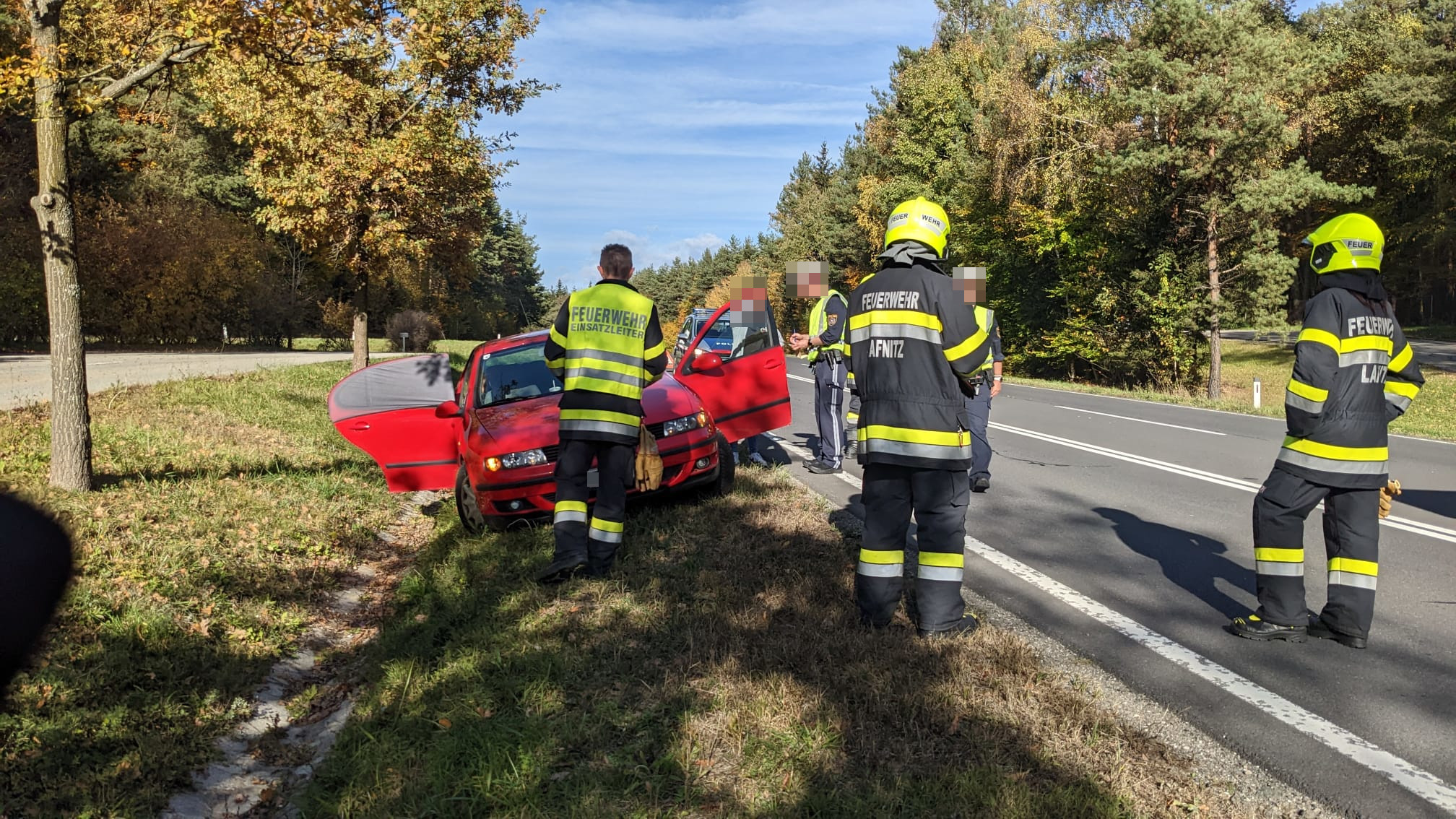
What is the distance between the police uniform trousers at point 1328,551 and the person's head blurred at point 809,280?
4.67 metres

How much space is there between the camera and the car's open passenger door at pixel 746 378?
28.2ft

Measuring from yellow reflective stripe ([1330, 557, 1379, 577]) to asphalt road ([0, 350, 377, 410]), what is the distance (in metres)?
11.1

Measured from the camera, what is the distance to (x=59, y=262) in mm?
7336

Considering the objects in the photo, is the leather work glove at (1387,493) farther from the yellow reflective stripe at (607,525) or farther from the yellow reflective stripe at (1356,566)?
the yellow reflective stripe at (607,525)

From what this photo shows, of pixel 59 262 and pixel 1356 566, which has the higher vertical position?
pixel 59 262

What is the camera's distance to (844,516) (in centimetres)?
742

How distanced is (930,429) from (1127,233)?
2537cm

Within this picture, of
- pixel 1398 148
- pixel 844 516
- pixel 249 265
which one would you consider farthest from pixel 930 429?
pixel 1398 148

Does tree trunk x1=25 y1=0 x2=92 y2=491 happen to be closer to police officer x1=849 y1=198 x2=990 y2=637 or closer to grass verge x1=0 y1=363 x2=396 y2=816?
grass verge x1=0 y1=363 x2=396 y2=816

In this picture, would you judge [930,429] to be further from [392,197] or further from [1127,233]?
[1127,233]

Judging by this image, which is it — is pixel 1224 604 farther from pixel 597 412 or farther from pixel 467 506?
pixel 467 506

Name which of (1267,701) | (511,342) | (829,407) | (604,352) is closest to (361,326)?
(511,342)

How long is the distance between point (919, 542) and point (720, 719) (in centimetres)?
154

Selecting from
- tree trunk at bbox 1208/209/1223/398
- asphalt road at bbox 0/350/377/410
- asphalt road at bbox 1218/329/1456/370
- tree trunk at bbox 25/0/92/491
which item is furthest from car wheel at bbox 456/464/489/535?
tree trunk at bbox 1208/209/1223/398
